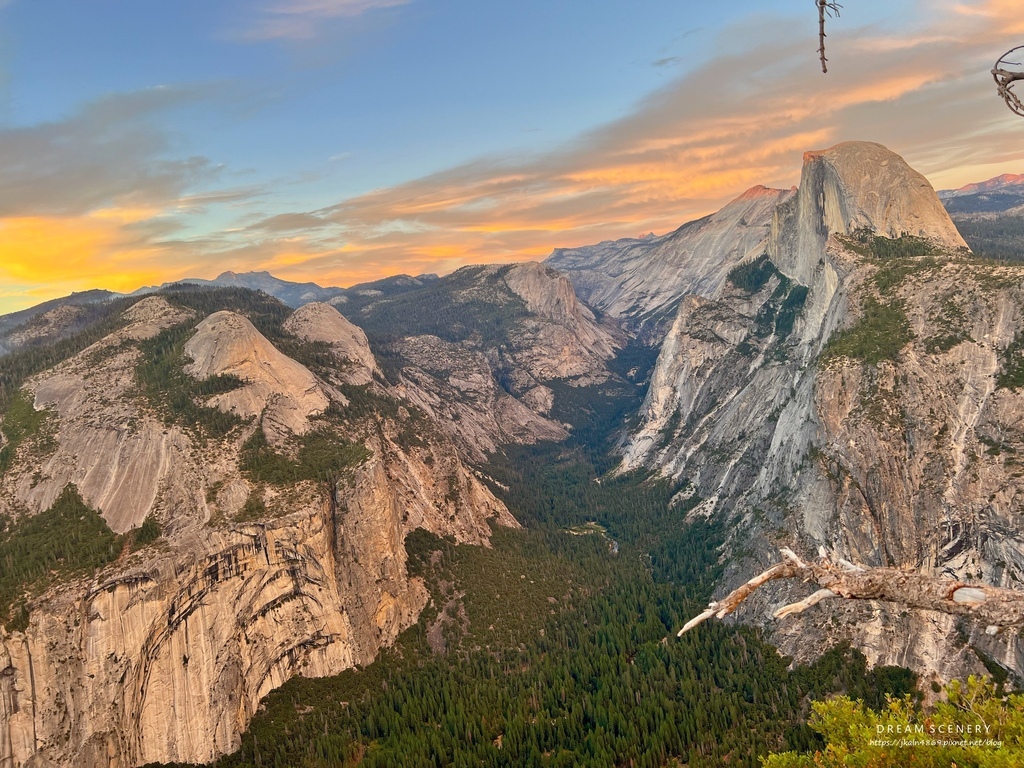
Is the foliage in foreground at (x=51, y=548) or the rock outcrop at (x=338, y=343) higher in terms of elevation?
the rock outcrop at (x=338, y=343)

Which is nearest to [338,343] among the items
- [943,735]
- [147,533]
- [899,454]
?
[147,533]

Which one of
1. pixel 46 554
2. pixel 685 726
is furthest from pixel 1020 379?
pixel 46 554

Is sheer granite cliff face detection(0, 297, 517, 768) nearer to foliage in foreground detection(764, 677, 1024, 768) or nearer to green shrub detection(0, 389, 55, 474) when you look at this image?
green shrub detection(0, 389, 55, 474)

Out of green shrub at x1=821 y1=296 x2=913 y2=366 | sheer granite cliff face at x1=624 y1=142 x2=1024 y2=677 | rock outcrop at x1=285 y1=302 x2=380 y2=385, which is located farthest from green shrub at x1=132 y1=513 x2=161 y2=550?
green shrub at x1=821 y1=296 x2=913 y2=366

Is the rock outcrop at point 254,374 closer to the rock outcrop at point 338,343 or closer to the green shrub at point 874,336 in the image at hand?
the rock outcrop at point 338,343

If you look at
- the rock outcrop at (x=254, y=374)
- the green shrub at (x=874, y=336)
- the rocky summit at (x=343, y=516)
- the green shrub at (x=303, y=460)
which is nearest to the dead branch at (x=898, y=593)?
the rocky summit at (x=343, y=516)
